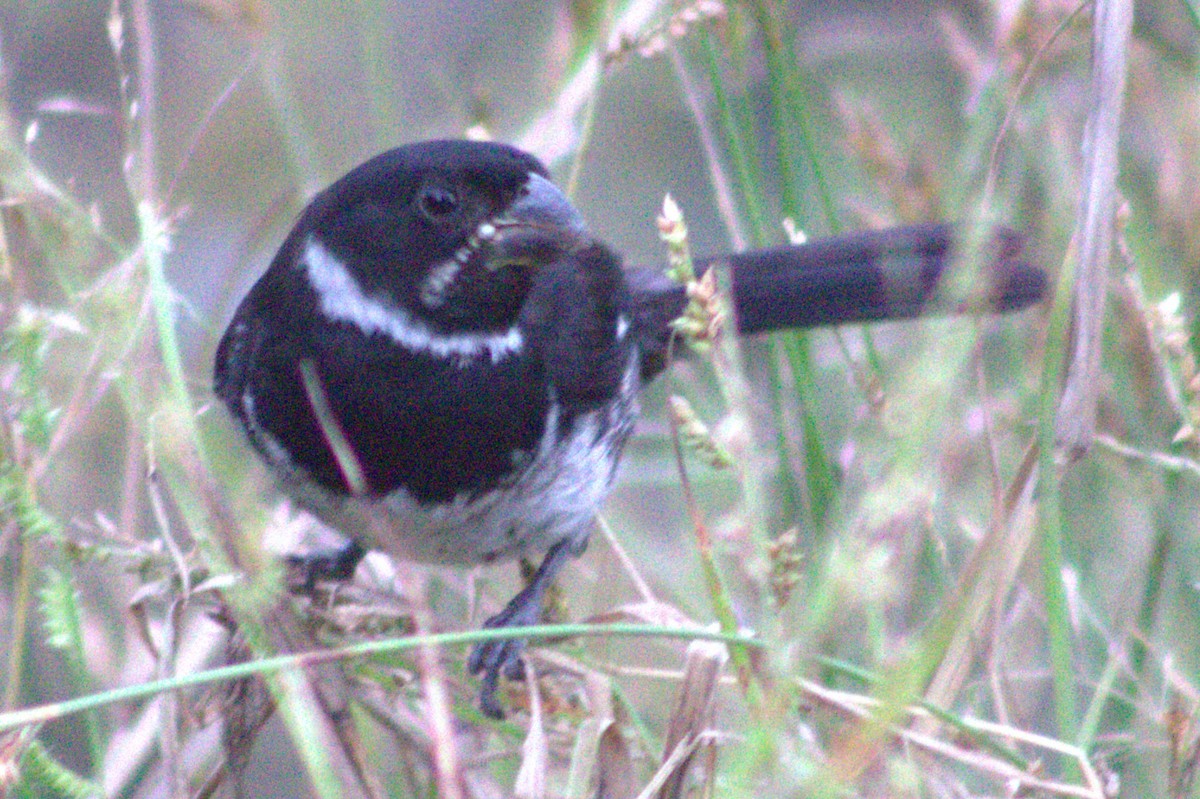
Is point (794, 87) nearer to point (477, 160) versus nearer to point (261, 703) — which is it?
point (477, 160)

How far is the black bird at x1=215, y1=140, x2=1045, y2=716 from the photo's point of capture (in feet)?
6.82

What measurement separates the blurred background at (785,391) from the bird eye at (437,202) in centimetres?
26

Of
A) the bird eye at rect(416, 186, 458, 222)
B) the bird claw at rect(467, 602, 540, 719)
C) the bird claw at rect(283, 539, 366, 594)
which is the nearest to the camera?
the bird claw at rect(467, 602, 540, 719)

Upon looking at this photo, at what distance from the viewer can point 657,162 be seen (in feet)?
14.3

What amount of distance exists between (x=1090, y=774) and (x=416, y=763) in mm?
696

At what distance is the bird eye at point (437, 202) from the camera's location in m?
2.06

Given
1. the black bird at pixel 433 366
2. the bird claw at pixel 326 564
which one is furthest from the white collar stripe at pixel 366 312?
the bird claw at pixel 326 564

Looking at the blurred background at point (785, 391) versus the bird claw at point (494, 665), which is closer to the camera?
the blurred background at point (785, 391)

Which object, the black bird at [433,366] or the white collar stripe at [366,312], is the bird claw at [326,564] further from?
the white collar stripe at [366,312]

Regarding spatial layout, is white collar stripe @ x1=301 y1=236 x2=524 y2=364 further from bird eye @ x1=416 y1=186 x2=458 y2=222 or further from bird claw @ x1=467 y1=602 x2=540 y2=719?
bird claw @ x1=467 y1=602 x2=540 y2=719

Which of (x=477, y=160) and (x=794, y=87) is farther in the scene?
(x=794, y=87)

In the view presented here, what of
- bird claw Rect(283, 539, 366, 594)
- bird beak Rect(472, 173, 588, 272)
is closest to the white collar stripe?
bird beak Rect(472, 173, 588, 272)

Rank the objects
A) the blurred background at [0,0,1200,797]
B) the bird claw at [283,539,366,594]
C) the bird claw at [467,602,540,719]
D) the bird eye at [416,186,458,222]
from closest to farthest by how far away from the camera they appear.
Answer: the blurred background at [0,0,1200,797]
the bird claw at [467,602,540,719]
the bird eye at [416,186,458,222]
the bird claw at [283,539,366,594]

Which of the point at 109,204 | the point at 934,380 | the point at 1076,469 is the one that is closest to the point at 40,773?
the point at 934,380
